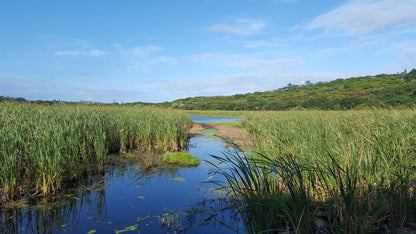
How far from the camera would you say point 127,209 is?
5.00 m

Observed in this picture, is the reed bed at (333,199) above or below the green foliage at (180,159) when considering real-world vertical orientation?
above

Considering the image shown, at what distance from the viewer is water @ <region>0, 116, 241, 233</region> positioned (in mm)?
4191

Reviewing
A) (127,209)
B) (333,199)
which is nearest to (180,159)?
(127,209)

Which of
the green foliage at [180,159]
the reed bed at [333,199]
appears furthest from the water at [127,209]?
the green foliage at [180,159]

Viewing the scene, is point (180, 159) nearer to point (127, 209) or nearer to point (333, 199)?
point (127, 209)

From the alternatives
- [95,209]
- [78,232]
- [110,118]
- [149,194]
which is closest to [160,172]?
[149,194]

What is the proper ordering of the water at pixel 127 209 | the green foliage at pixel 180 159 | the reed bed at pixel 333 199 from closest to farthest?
1. the reed bed at pixel 333 199
2. the water at pixel 127 209
3. the green foliage at pixel 180 159

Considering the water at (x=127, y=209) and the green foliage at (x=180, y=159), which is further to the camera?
the green foliage at (x=180, y=159)

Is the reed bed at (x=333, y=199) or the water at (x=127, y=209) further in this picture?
the water at (x=127, y=209)

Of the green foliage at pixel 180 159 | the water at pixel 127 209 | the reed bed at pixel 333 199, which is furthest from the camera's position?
the green foliage at pixel 180 159

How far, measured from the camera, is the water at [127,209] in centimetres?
419

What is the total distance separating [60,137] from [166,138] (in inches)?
203

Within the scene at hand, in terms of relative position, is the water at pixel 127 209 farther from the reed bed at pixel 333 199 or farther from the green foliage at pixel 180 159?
the green foliage at pixel 180 159

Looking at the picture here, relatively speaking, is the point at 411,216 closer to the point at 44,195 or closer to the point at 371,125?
the point at 371,125
